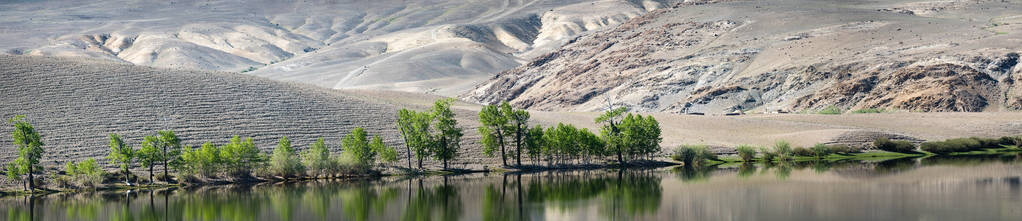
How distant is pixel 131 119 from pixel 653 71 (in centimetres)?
10465

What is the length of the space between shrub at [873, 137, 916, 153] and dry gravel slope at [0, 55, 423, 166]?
49.0m

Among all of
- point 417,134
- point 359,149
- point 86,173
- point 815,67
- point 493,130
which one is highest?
point 815,67

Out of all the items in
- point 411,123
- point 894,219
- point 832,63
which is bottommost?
point 894,219

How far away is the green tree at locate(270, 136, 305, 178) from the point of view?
75062 mm

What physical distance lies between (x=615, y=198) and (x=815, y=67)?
104m

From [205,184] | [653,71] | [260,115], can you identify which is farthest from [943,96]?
[205,184]

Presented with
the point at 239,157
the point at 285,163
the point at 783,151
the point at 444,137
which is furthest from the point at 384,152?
the point at 783,151

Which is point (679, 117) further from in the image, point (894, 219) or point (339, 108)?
point (894, 219)

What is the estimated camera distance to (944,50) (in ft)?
452

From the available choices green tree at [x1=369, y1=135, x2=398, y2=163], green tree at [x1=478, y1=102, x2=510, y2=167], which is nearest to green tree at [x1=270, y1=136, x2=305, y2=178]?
green tree at [x1=369, y1=135, x2=398, y2=163]

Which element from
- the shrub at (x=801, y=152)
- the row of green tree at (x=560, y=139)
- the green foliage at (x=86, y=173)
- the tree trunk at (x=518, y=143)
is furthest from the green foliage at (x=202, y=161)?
the shrub at (x=801, y=152)

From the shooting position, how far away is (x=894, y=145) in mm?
88062

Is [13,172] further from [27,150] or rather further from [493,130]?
[493,130]

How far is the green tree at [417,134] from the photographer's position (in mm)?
79250
